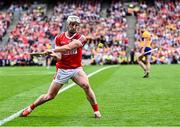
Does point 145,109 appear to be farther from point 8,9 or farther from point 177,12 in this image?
point 8,9

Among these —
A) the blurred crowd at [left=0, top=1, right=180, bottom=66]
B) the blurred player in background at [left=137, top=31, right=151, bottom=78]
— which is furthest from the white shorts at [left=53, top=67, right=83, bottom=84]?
the blurred crowd at [left=0, top=1, right=180, bottom=66]

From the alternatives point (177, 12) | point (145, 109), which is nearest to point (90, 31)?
point (177, 12)

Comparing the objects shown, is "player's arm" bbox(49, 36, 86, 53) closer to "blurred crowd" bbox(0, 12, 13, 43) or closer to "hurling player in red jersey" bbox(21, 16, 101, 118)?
"hurling player in red jersey" bbox(21, 16, 101, 118)

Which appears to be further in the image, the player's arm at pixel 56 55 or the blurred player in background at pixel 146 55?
the blurred player in background at pixel 146 55

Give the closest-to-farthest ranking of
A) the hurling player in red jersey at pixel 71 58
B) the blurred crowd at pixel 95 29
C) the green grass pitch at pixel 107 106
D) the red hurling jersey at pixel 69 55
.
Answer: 1. the green grass pitch at pixel 107 106
2. the hurling player in red jersey at pixel 71 58
3. the red hurling jersey at pixel 69 55
4. the blurred crowd at pixel 95 29

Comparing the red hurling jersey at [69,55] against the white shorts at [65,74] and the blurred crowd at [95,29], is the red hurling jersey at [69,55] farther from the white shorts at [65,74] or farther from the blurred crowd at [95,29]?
the blurred crowd at [95,29]

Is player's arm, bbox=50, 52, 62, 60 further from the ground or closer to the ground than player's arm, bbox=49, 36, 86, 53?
closer to the ground

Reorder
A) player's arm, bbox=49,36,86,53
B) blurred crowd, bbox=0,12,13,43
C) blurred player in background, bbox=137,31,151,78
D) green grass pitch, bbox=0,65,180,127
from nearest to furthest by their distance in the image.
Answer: green grass pitch, bbox=0,65,180,127, player's arm, bbox=49,36,86,53, blurred player in background, bbox=137,31,151,78, blurred crowd, bbox=0,12,13,43

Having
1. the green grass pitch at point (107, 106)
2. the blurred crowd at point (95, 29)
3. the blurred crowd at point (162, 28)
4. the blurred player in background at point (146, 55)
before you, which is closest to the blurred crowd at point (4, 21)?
the blurred crowd at point (95, 29)

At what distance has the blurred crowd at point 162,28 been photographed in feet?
144

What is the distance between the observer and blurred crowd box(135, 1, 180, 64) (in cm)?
4391

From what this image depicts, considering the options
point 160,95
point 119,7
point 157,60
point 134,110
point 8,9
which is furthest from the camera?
point 8,9

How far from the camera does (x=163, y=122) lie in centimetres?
1023

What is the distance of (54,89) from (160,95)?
5260 mm
